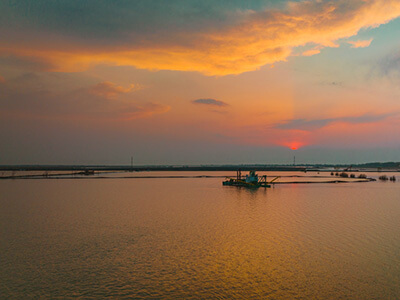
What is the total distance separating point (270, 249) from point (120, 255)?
10603mm

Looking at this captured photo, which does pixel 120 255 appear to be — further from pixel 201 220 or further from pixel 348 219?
pixel 348 219

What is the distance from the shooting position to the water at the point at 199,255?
16641 millimetres

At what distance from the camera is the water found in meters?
16.6

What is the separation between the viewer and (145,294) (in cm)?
1584

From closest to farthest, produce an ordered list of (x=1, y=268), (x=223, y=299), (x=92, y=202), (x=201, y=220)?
(x=223, y=299), (x=1, y=268), (x=201, y=220), (x=92, y=202)

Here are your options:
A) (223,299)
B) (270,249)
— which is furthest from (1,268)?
(270,249)

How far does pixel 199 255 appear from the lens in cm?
2245

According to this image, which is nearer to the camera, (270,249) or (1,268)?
(1,268)

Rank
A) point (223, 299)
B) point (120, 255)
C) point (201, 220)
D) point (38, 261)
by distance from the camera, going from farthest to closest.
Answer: point (201, 220), point (120, 255), point (38, 261), point (223, 299)

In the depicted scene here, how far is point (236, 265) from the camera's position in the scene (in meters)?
20.5

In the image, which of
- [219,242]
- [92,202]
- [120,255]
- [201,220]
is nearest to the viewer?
[120,255]

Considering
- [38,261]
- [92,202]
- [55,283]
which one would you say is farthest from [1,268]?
[92,202]

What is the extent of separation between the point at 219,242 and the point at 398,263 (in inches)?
476

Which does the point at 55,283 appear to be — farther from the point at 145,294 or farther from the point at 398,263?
the point at 398,263
